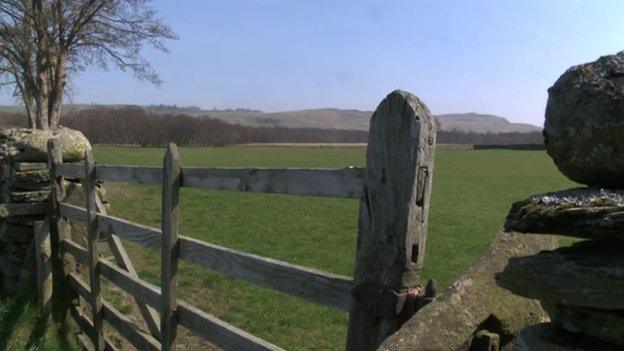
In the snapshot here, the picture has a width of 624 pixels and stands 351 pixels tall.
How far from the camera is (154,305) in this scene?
4676 mm

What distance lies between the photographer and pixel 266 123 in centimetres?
17662

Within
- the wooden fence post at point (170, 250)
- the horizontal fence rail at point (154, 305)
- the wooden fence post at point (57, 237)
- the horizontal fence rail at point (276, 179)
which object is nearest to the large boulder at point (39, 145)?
the wooden fence post at point (57, 237)

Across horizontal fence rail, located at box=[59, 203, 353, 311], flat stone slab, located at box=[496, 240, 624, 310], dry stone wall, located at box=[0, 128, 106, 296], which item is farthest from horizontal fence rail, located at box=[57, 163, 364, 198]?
dry stone wall, located at box=[0, 128, 106, 296]

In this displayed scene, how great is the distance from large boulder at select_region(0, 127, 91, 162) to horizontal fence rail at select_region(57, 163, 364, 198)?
2791mm

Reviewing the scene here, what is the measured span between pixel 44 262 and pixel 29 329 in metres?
0.81

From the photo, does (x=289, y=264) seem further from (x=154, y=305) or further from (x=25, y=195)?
(x=25, y=195)

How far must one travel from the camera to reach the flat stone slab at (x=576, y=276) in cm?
148

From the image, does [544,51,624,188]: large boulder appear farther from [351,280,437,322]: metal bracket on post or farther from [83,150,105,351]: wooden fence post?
[83,150,105,351]: wooden fence post

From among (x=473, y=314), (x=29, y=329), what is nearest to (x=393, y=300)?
(x=473, y=314)

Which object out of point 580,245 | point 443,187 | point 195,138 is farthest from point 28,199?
point 195,138

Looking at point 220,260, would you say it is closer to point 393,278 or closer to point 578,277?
point 393,278

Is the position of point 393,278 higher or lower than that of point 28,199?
higher

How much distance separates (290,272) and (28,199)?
17.9 feet

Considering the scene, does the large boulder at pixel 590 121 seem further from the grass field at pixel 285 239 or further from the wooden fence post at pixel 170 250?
the grass field at pixel 285 239
